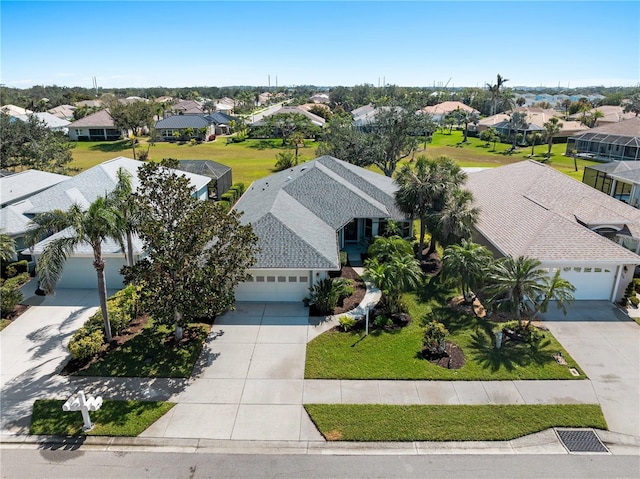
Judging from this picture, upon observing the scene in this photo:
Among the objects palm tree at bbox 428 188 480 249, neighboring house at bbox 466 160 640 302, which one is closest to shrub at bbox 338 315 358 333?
palm tree at bbox 428 188 480 249

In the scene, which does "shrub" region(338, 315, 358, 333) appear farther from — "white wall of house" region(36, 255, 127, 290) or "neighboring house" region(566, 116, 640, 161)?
"neighboring house" region(566, 116, 640, 161)

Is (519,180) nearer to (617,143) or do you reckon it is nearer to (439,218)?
(439,218)

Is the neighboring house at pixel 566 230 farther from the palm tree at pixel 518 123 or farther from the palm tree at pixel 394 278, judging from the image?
the palm tree at pixel 518 123

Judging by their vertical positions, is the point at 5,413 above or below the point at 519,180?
below

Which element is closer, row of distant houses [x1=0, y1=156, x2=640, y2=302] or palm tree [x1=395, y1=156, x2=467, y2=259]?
row of distant houses [x1=0, y1=156, x2=640, y2=302]

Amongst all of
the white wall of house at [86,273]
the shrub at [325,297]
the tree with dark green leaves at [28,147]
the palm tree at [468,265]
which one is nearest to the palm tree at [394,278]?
the palm tree at [468,265]

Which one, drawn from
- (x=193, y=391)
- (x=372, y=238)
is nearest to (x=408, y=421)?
(x=193, y=391)

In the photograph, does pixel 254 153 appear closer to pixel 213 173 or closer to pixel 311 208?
pixel 213 173
